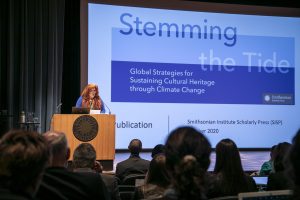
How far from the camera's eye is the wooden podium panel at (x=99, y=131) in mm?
4473

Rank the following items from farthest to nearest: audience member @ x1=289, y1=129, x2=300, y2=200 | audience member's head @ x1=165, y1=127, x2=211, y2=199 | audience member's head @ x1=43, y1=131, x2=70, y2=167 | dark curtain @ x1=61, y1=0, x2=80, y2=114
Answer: dark curtain @ x1=61, y1=0, x2=80, y2=114 → audience member's head @ x1=43, y1=131, x2=70, y2=167 → audience member's head @ x1=165, y1=127, x2=211, y2=199 → audience member @ x1=289, y1=129, x2=300, y2=200

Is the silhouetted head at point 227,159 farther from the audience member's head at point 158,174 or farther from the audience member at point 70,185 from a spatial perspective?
the audience member at point 70,185

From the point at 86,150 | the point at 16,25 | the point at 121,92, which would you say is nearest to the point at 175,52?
the point at 121,92

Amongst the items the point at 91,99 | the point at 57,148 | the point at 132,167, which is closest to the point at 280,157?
the point at 132,167

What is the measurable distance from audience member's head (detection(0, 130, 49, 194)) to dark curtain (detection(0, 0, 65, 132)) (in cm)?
530

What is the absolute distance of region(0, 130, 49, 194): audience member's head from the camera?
1375 millimetres

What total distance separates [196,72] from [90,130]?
307 cm

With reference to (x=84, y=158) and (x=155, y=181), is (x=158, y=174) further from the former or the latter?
(x=84, y=158)

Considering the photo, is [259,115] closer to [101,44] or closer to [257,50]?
[257,50]

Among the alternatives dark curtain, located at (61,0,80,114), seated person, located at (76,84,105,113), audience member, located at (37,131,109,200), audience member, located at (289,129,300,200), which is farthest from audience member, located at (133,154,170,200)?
dark curtain, located at (61,0,80,114)

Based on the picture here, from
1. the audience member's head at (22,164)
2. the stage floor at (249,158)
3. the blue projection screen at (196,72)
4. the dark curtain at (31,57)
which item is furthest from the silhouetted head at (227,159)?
the dark curtain at (31,57)

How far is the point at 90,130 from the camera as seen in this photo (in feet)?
14.9

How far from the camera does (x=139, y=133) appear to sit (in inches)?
267

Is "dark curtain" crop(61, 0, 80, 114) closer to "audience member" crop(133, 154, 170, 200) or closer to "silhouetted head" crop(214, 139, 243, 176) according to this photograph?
"silhouetted head" crop(214, 139, 243, 176)
